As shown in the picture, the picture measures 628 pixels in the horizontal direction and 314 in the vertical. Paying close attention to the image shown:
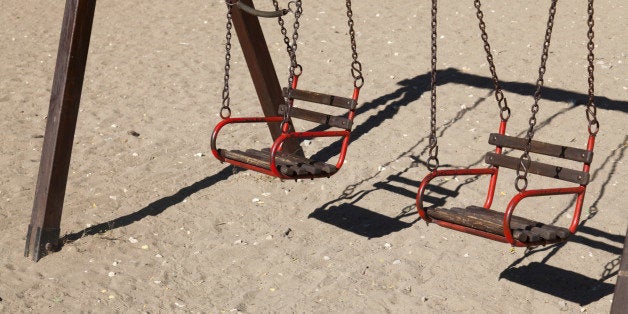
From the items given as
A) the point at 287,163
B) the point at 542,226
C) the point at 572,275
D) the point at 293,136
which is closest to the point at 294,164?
the point at 287,163

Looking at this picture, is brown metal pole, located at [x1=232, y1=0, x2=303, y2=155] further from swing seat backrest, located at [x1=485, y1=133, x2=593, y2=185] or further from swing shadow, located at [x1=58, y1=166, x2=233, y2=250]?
swing seat backrest, located at [x1=485, y1=133, x2=593, y2=185]

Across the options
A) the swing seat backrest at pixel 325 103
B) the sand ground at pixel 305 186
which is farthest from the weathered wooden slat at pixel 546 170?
the swing seat backrest at pixel 325 103

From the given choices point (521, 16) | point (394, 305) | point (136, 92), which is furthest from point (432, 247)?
point (521, 16)

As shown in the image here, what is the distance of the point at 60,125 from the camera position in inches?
238

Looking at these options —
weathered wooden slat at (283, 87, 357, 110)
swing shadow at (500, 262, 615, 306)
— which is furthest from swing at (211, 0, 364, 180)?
swing shadow at (500, 262, 615, 306)

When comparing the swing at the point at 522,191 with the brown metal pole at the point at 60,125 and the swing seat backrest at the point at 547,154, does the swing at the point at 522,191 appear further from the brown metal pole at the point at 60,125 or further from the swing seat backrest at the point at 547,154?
the brown metal pole at the point at 60,125

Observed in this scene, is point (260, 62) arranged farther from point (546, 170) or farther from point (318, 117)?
point (546, 170)

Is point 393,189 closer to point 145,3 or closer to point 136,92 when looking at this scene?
point 136,92

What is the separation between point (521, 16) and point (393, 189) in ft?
18.2

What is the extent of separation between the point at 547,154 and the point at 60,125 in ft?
9.88

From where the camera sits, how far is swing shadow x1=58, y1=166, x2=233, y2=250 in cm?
652

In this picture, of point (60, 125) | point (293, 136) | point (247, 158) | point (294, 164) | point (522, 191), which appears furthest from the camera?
point (60, 125)

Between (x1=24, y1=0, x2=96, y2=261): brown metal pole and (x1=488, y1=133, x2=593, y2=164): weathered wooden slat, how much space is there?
263 centimetres

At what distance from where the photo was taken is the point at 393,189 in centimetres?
717
